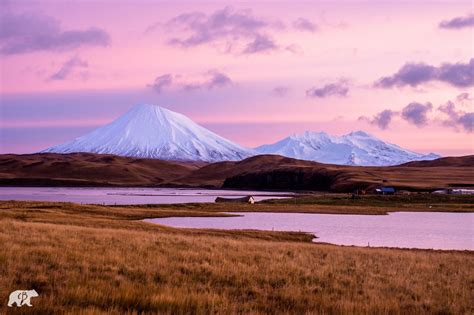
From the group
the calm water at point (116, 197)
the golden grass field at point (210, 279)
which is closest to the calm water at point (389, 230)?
the golden grass field at point (210, 279)

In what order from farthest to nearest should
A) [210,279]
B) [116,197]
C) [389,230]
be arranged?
[116,197], [389,230], [210,279]

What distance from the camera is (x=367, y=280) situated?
17812 mm

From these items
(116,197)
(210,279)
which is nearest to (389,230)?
(210,279)

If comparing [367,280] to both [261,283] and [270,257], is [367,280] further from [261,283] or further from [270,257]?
[270,257]

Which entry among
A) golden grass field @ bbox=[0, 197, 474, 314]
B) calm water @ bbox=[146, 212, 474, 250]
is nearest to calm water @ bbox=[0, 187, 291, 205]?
calm water @ bbox=[146, 212, 474, 250]

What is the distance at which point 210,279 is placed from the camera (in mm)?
16359

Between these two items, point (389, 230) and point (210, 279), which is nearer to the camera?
point (210, 279)

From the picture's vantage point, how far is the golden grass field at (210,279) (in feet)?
41.4

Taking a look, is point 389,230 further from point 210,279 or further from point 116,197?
point 116,197

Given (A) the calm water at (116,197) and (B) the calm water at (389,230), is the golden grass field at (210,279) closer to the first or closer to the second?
(B) the calm water at (389,230)

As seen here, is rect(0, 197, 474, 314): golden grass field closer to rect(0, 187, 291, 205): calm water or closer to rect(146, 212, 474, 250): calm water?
rect(146, 212, 474, 250): calm water

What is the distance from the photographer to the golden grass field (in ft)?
41.4

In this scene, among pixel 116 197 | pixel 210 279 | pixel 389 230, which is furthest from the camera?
pixel 116 197

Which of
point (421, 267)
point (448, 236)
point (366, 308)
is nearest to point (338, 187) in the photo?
point (448, 236)
